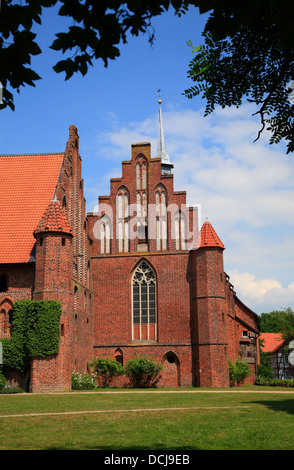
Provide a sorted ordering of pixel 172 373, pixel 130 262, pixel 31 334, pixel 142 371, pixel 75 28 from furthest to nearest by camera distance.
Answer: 1. pixel 130 262
2. pixel 172 373
3. pixel 142 371
4. pixel 31 334
5. pixel 75 28

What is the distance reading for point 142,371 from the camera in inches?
1200

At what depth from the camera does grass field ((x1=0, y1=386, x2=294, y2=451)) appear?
9.76 metres

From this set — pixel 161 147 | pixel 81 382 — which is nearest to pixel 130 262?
pixel 81 382

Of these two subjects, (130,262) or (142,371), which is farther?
(130,262)

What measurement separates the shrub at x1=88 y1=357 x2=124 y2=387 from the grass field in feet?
40.4

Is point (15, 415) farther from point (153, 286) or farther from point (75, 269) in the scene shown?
point (153, 286)

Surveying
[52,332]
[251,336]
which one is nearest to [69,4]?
[52,332]

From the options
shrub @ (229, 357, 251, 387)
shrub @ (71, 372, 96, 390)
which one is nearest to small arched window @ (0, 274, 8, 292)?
shrub @ (71, 372, 96, 390)

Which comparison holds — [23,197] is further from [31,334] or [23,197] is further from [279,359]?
[279,359]

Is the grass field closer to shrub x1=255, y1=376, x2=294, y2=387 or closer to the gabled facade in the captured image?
shrub x1=255, y1=376, x2=294, y2=387

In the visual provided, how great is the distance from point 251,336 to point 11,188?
71.4ft

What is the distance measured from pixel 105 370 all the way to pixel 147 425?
1890cm

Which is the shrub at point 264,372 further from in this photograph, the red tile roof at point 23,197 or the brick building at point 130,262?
the red tile roof at point 23,197

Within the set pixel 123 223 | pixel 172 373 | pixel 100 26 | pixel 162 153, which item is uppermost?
pixel 162 153
